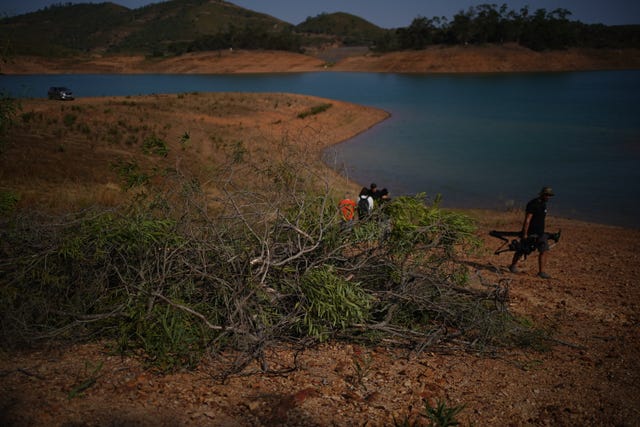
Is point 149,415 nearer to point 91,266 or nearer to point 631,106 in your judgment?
point 91,266

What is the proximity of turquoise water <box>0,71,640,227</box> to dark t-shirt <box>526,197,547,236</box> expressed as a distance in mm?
3361

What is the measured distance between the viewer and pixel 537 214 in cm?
765

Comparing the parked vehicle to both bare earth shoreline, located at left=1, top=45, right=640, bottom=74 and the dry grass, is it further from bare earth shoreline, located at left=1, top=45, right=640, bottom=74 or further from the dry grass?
bare earth shoreline, located at left=1, top=45, right=640, bottom=74

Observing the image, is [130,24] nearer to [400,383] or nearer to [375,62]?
[375,62]

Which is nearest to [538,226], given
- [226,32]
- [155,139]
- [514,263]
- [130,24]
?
[514,263]

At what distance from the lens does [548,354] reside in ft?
16.6

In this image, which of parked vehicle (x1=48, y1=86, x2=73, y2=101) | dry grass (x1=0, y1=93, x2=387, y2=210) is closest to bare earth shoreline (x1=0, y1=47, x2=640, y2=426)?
dry grass (x1=0, y1=93, x2=387, y2=210)

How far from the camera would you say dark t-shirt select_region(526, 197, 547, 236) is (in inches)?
299

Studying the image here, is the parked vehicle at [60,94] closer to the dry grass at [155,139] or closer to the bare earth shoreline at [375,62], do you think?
the dry grass at [155,139]

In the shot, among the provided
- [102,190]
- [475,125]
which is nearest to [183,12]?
[475,125]

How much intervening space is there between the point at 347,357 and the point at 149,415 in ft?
6.61

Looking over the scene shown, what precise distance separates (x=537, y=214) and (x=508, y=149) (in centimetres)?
1816

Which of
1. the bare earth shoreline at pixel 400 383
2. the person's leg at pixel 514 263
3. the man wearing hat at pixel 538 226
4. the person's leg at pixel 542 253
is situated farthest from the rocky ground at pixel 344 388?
the person's leg at pixel 514 263

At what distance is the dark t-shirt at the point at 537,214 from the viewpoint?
24.9ft
